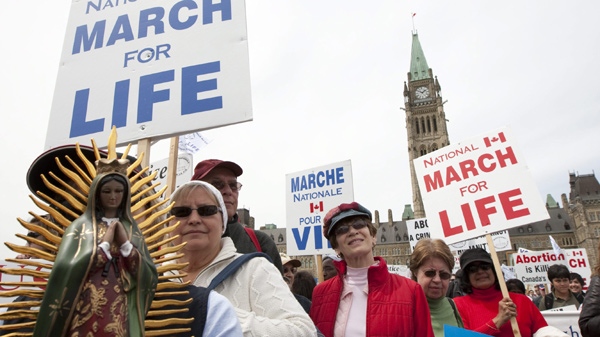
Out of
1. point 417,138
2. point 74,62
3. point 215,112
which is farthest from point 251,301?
point 417,138

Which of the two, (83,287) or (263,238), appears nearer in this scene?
(83,287)

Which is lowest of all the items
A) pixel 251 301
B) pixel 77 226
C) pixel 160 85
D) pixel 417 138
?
pixel 251 301

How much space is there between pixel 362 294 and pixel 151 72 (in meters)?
2.30

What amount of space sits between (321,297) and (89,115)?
2.22 meters

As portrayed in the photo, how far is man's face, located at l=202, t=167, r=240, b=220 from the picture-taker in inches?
126

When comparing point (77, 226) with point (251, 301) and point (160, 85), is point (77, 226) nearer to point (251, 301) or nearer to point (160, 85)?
point (251, 301)

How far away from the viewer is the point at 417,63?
9806 centimetres

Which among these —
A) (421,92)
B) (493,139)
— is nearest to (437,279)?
(493,139)

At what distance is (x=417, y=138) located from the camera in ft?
294

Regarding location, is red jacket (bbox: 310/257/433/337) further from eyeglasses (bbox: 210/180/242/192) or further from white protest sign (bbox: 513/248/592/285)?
white protest sign (bbox: 513/248/592/285)

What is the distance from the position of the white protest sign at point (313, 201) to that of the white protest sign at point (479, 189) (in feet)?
7.99

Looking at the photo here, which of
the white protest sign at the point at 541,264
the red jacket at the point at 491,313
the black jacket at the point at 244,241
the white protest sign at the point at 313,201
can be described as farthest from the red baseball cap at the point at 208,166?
the white protest sign at the point at 541,264

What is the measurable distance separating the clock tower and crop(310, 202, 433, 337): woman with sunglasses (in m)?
81.1

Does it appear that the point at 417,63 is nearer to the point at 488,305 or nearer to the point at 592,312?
the point at 488,305
